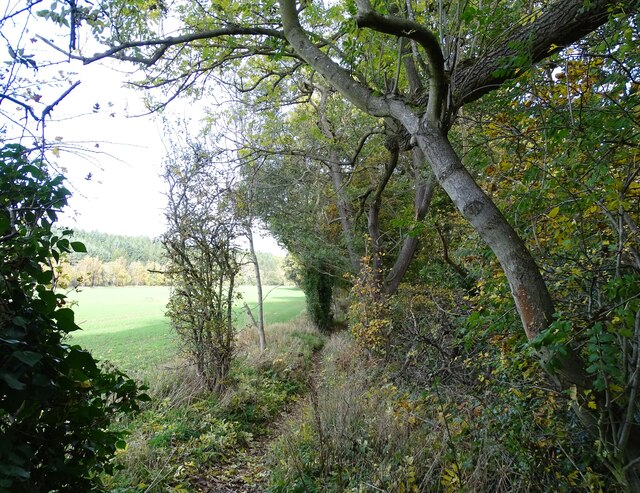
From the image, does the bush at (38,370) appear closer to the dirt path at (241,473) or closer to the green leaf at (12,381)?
the green leaf at (12,381)

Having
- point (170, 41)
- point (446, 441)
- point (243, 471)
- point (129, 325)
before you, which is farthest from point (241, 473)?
point (129, 325)

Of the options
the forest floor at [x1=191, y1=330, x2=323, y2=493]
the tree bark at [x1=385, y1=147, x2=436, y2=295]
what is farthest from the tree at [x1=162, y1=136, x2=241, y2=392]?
the tree bark at [x1=385, y1=147, x2=436, y2=295]

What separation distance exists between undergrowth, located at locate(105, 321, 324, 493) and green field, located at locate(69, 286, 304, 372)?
113cm

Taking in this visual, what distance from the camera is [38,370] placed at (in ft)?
3.80

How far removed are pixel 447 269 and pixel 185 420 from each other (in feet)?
20.0

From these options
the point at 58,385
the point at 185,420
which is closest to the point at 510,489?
the point at 58,385

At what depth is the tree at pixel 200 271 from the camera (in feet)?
20.4

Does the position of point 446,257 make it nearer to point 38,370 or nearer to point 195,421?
point 195,421

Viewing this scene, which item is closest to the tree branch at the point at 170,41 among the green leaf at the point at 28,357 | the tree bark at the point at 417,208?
the green leaf at the point at 28,357

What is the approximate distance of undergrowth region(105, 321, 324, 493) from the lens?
3.69 meters

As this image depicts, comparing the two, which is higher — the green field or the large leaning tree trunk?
the large leaning tree trunk

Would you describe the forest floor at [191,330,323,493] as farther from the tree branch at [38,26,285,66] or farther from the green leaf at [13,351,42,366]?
the tree branch at [38,26,285,66]

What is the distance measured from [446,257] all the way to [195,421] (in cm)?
422

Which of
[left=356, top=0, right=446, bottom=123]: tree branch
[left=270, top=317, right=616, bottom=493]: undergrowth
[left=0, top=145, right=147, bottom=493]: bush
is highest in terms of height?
[left=356, top=0, right=446, bottom=123]: tree branch
